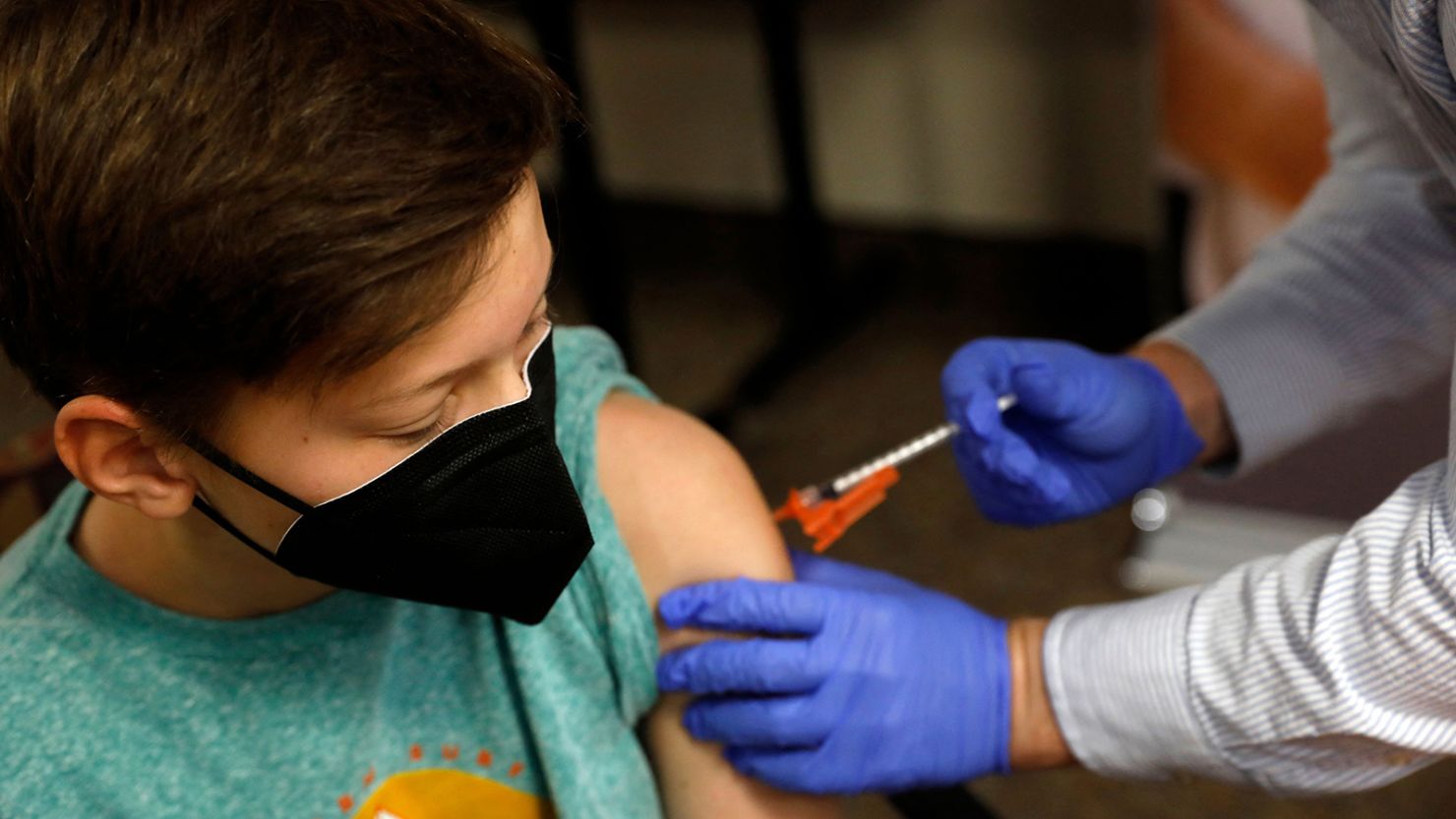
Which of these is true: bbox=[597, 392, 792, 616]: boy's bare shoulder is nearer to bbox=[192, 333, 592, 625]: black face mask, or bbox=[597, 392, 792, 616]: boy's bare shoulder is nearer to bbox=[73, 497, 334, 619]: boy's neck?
bbox=[192, 333, 592, 625]: black face mask

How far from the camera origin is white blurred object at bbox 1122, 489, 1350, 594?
2.33 meters

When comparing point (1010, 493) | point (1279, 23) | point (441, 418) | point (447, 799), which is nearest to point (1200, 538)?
point (1279, 23)

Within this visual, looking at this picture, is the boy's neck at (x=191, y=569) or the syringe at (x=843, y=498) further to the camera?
the syringe at (x=843, y=498)

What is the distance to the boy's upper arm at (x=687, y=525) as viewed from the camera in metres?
1.05

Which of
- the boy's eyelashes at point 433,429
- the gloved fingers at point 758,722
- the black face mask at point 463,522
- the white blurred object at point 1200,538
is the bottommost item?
the white blurred object at point 1200,538

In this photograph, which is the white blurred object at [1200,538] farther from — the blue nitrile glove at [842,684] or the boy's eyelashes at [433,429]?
the boy's eyelashes at [433,429]

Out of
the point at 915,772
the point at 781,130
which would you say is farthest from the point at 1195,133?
the point at 915,772

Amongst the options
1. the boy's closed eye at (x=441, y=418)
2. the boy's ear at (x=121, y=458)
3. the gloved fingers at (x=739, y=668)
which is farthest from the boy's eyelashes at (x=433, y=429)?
the gloved fingers at (x=739, y=668)

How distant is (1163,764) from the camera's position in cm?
109

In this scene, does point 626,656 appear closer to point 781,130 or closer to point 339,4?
point 339,4

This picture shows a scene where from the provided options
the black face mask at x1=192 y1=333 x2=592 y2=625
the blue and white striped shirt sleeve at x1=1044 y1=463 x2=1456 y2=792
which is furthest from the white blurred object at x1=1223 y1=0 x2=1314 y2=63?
the black face mask at x1=192 y1=333 x2=592 y2=625

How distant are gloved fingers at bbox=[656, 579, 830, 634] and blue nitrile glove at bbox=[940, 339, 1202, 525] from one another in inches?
11.1

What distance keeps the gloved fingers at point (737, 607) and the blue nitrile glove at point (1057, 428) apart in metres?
0.28

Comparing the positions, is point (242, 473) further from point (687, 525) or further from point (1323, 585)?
point (1323, 585)
